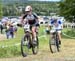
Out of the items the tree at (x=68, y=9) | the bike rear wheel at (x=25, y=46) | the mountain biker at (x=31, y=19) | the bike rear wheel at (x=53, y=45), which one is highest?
the mountain biker at (x=31, y=19)

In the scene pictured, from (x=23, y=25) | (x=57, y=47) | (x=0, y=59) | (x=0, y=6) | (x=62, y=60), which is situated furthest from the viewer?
(x=0, y=6)

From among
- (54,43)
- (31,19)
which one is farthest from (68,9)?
(31,19)

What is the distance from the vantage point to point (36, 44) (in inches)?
539

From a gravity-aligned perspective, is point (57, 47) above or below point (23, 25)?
below

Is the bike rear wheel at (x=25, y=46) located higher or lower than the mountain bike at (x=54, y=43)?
higher

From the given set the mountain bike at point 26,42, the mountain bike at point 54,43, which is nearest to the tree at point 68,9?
the mountain bike at point 54,43

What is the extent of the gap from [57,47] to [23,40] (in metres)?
2.57

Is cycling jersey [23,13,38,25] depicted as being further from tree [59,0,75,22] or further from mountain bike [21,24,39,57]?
tree [59,0,75,22]

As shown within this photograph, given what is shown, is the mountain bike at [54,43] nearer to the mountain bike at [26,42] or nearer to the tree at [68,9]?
the mountain bike at [26,42]

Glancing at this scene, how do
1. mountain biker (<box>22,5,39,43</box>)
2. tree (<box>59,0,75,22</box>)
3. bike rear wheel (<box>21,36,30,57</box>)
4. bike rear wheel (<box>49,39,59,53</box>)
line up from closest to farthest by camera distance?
bike rear wheel (<box>21,36,30,57</box>) < mountain biker (<box>22,5,39,43</box>) < bike rear wheel (<box>49,39,59,53</box>) < tree (<box>59,0,75,22</box>)

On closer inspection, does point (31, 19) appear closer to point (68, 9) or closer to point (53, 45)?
point (53, 45)

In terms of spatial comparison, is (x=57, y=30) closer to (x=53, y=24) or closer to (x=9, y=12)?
(x=53, y=24)

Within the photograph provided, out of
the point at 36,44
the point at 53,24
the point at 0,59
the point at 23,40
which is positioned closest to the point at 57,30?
the point at 53,24

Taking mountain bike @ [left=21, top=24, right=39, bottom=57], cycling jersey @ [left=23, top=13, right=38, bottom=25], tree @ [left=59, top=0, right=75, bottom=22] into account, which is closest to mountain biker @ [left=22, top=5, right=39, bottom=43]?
cycling jersey @ [left=23, top=13, right=38, bottom=25]
